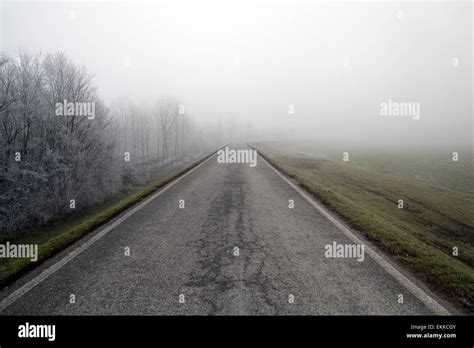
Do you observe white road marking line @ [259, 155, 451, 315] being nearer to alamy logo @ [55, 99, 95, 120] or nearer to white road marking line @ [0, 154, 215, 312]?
white road marking line @ [0, 154, 215, 312]

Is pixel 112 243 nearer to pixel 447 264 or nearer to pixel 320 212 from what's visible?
pixel 320 212

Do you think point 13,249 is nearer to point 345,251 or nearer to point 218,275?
point 218,275

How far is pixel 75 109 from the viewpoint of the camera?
1566cm

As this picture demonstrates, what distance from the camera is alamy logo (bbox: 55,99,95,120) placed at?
14.0m

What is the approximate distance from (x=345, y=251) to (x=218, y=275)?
250cm

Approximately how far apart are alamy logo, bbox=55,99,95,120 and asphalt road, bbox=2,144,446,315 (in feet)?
42.4

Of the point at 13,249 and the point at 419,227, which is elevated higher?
the point at 419,227

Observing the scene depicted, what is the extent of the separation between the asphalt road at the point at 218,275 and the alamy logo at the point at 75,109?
12.9m
